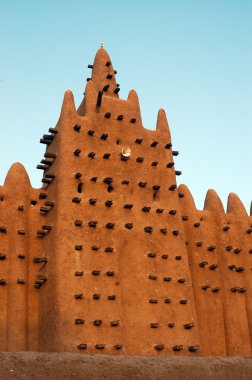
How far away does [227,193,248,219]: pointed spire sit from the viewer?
24.4 m

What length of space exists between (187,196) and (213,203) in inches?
43.1

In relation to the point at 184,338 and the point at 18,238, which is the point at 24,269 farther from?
the point at 184,338

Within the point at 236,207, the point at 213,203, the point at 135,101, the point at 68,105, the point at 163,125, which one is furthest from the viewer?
the point at 236,207

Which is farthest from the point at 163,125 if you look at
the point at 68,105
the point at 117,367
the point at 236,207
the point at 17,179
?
the point at 117,367

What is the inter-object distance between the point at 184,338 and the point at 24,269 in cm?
554

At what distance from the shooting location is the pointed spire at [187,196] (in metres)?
23.7

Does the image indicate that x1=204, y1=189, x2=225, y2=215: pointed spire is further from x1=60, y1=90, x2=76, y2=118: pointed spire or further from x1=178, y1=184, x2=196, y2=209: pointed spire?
x1=60, y1=90, x2=76, y2=118: pointed spire

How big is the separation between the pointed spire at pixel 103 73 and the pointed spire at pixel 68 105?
7.61 feet

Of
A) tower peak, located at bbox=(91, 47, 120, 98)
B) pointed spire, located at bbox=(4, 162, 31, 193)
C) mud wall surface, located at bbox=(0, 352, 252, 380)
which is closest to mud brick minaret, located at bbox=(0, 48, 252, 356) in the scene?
pointed spire, located at bbox=(4, 162, 31, 193)

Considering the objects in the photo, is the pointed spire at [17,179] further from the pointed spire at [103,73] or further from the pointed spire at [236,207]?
the pointed spire at [236,207]

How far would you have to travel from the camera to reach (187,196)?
78.5 feet

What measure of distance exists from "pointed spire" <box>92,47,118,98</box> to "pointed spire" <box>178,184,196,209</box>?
4.45 m

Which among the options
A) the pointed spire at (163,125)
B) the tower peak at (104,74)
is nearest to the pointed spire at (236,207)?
the pointed spire at (163,125)

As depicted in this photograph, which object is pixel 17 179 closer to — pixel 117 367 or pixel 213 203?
pixel 213 203
